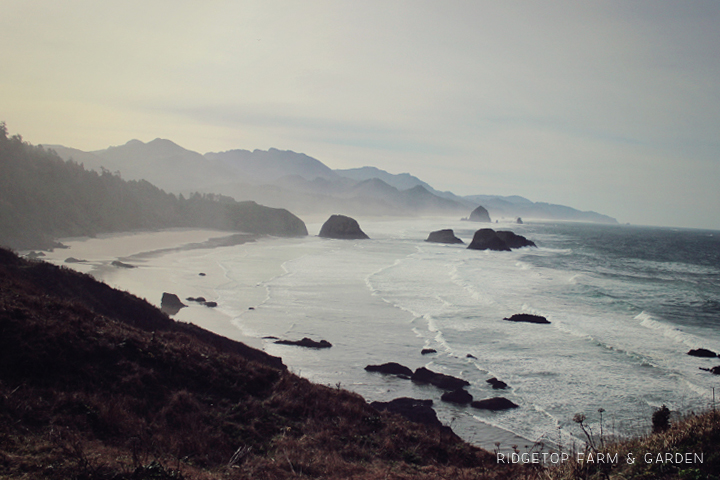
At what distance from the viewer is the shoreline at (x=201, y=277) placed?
1209 cm

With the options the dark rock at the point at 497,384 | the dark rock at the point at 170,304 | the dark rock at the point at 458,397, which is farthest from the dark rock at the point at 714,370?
the dark rock at the point at 170,304

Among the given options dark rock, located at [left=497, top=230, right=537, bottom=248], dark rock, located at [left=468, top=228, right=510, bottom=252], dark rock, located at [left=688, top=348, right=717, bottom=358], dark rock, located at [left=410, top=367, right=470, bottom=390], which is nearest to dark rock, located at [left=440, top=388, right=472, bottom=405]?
dark rock, located at [left=410, top=367, right=470, bottom=390]

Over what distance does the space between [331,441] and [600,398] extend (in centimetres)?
1026

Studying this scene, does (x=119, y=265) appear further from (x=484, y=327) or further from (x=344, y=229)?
(x=344, y=229)

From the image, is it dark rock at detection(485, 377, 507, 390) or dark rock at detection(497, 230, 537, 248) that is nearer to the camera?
dark rock at detection(485, 377, 507, 390)

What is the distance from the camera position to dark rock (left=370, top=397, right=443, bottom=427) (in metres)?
11.2

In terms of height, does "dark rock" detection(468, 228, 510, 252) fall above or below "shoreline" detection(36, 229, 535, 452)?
above

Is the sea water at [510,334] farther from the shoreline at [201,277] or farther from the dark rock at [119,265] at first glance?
the dark rock at [119,265]

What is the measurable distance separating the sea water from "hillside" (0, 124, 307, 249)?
2275cm

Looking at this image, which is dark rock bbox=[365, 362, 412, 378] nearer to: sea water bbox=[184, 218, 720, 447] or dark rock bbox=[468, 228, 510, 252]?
sea water bbox=[184, 218, 720, 447]

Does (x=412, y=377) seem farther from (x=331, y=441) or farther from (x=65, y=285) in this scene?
(x=65, y=285)

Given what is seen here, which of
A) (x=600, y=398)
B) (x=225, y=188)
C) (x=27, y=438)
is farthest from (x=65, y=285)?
(x=225, y=188)

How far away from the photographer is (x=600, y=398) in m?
13.8

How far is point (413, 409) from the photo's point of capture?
468 inches
